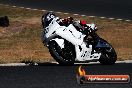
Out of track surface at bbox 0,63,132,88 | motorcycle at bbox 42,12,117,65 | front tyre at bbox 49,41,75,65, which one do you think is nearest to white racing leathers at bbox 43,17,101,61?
motorcycle at bbox 42,12,117,65

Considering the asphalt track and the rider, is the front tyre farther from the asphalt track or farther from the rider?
the asphalt track

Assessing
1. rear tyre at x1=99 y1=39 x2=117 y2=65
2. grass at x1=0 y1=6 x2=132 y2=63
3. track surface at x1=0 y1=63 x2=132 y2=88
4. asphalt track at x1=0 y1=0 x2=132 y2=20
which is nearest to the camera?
track surface at x1=0 y1=63 x2=132 y2=88

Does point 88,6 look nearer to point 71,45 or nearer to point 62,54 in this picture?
point 71,45

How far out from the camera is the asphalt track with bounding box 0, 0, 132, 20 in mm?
27391

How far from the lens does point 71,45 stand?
521 inches

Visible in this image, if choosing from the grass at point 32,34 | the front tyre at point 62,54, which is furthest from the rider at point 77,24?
the grass at point 32,34

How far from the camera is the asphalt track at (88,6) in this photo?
27391mm

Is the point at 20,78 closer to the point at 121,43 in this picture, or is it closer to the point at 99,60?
the point at 99,60

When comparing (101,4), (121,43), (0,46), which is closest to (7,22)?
(0,46)

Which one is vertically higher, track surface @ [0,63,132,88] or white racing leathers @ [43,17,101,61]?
white racing leathers @ [43,17,101,61]

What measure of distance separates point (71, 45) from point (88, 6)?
53.4 feet

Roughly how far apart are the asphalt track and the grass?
1531mm

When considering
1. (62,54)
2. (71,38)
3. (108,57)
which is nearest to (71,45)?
(71,38)

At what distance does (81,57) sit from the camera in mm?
13234
